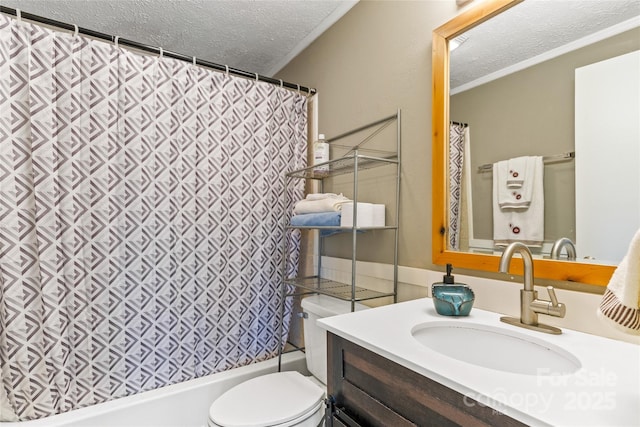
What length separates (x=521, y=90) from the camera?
1.04 meters

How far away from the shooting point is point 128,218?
1.57 metres

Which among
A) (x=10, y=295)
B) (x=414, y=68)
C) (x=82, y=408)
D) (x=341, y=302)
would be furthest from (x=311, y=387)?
(x=414, y=68)

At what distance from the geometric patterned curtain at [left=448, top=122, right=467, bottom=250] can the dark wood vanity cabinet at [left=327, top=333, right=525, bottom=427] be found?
0.60 m

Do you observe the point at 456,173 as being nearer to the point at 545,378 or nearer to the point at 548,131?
the point at 548,131

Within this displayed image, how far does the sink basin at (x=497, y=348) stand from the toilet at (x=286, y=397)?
23.5 inches

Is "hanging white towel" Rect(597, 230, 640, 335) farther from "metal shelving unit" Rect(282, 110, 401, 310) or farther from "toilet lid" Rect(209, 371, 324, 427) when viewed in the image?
"toilet lid" Rect(209, 371, 324, 427)

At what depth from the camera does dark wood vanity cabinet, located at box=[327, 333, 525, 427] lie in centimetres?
60

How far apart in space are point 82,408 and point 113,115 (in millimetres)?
1329

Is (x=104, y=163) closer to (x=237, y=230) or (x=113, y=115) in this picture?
(x=113, y=115)

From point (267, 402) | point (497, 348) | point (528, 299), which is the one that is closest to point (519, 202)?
point (528, 299)

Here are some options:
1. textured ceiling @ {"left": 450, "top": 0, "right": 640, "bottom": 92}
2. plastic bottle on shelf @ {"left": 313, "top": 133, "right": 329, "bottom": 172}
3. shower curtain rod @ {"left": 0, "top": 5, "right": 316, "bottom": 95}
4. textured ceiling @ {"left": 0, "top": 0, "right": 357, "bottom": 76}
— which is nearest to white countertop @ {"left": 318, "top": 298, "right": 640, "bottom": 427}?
textured ceiling @ {"left": 450, "top": 0, "right": 640, "bottom": 92}

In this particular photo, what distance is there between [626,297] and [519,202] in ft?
1.77

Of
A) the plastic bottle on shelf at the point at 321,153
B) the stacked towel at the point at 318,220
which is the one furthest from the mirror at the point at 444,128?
the plastic bottle on shelf at the point at 321,153

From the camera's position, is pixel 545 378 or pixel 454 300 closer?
pixel 545 378
